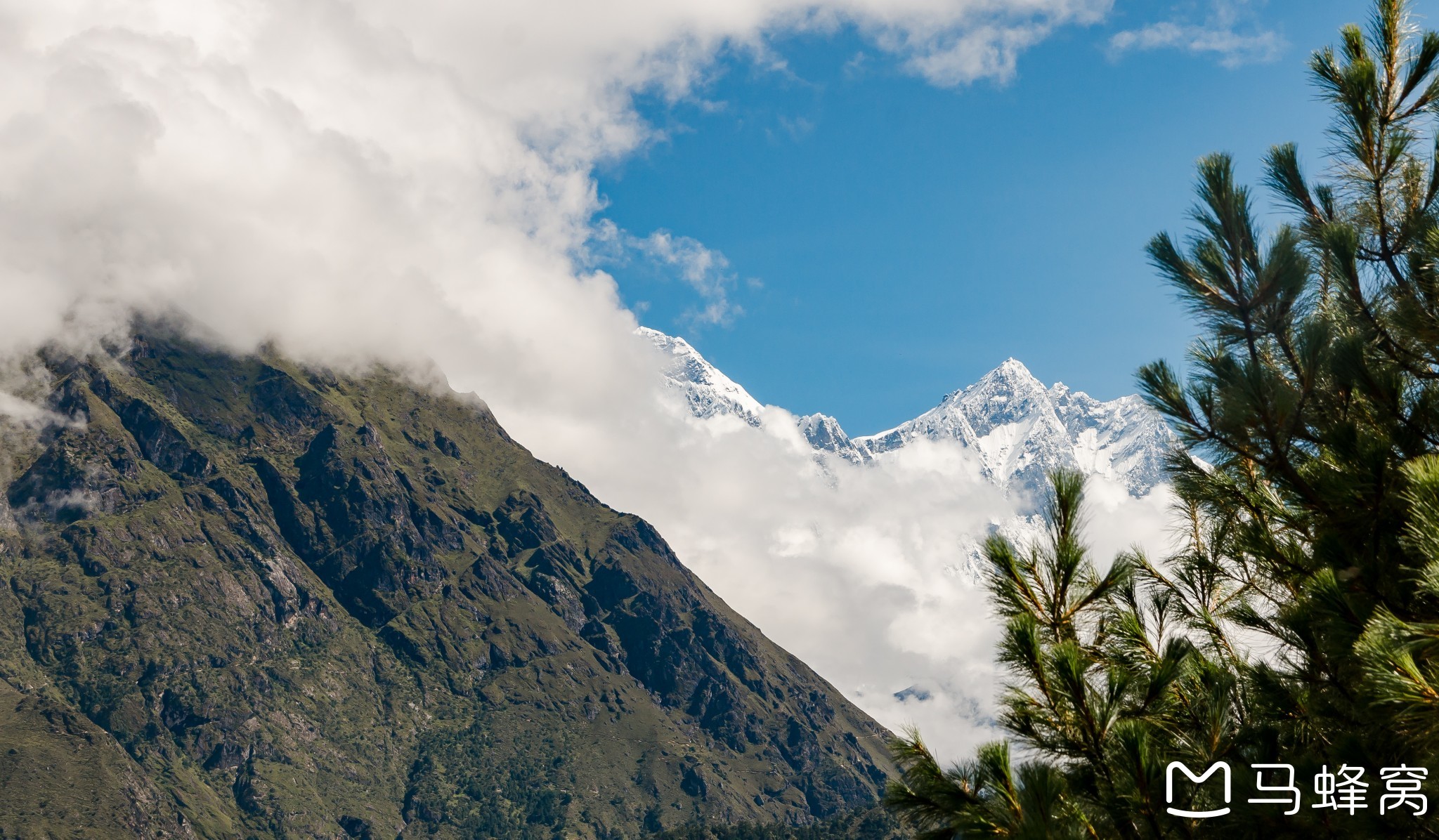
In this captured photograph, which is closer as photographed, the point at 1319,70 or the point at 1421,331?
the point at 1421,331

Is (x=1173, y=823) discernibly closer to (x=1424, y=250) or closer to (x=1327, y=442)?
(x=1327, y=442)

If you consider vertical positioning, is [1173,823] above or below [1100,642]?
below

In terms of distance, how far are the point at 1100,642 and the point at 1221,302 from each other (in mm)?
4857

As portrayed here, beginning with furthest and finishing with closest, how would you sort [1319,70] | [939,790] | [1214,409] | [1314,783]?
[1319,70] → [1214,409] → [939,790] → [1314,783]

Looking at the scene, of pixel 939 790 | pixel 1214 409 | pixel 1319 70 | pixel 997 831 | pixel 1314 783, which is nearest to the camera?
pixel 1314 783

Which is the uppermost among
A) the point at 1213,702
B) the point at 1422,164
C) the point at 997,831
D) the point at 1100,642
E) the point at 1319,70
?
the point at 1319,70

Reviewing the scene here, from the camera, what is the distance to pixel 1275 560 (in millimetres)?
14195

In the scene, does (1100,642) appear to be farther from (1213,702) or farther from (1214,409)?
(1214,409)

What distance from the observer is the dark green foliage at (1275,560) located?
11.6m

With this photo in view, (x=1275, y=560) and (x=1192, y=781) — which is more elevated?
(x=1275, y=560)

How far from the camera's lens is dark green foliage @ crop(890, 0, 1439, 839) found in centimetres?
1159

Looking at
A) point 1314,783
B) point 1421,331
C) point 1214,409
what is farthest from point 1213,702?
point 1421,331

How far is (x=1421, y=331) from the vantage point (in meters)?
13.3

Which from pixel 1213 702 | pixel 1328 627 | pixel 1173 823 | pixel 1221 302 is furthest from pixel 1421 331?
pixel 1173 823
